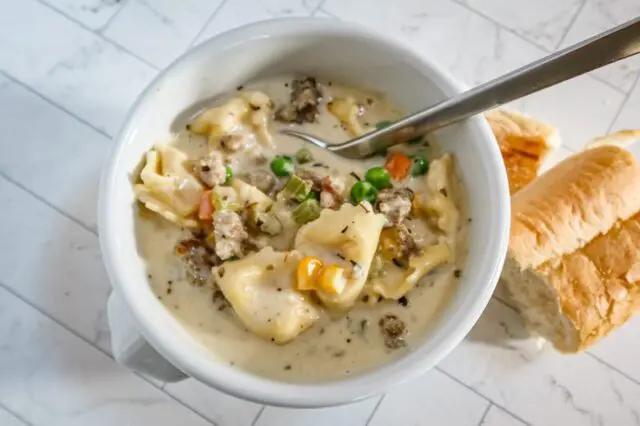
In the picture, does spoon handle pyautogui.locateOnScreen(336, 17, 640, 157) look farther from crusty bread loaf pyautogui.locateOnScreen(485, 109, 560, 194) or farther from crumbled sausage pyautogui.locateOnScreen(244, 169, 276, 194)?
crusty bread loaf pyautogui.locateOnScreen(485, 109, 560, 194)

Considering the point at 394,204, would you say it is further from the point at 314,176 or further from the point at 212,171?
the point at 212,171

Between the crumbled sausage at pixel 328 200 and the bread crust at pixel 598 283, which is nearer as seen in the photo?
the crumbled sausage at pixel 328 200

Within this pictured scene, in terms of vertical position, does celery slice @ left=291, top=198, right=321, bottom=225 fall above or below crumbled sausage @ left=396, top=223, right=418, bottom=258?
below

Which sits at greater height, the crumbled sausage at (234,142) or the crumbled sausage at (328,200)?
the crumbled sausage at (328,200)

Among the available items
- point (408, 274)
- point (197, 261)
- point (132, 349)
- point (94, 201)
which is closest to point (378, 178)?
point (408, 274)

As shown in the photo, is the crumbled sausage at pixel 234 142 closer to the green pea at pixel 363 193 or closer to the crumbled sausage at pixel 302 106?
the crumbled sausage at pixel 302 106

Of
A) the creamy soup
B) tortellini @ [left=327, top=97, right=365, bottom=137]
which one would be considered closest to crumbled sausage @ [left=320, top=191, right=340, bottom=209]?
the creamy soup

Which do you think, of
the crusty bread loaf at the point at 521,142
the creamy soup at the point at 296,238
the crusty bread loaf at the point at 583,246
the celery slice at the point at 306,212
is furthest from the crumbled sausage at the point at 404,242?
the crusty bread loaf at the point at 521,142
